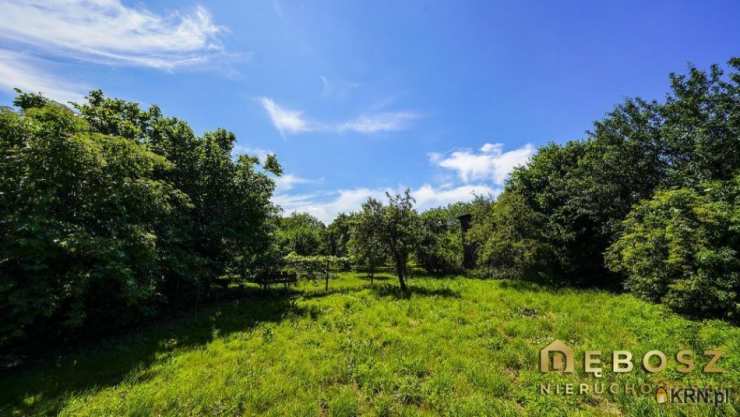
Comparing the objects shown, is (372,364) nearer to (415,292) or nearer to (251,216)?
(415,292)

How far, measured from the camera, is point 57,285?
25.1ft

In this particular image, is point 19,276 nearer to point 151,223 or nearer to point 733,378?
point 151,223

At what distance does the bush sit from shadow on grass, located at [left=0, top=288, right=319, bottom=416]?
42.9 feet

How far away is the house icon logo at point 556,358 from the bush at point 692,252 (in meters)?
5.47

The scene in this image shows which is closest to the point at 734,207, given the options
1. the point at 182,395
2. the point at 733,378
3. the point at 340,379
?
the point at 733,378

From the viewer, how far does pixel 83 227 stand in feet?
A: 26.7

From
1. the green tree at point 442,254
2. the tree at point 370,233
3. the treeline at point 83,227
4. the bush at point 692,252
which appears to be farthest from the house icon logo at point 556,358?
the green tree at point 442,254

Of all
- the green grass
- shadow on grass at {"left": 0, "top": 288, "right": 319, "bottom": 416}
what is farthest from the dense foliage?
shadow on grass at {"left": 0, "top": 288, "right": 319, "bottom": 416}

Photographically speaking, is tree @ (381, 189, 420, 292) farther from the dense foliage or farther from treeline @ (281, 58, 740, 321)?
the dense foliage

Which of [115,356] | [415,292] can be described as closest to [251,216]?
[115,356]

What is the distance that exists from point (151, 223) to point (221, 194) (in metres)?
4.61

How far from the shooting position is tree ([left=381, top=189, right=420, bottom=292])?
15641 mm

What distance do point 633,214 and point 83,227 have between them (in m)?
22.2

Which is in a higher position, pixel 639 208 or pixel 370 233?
pixel 639 208
